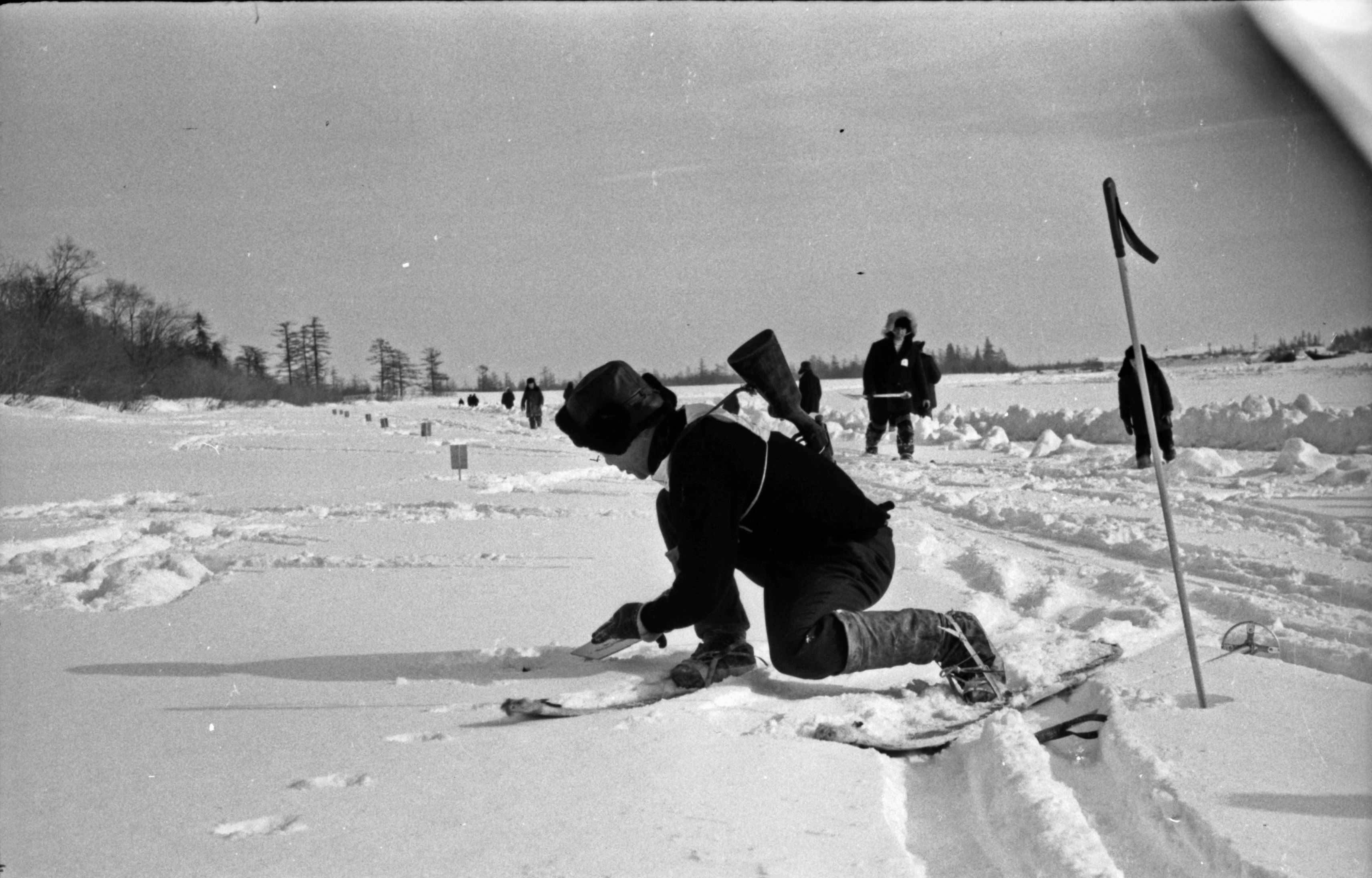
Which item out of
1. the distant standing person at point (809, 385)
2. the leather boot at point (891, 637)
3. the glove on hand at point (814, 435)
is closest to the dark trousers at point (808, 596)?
the leather boot at point (891, 637)

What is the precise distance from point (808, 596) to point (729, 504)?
42 centimetres

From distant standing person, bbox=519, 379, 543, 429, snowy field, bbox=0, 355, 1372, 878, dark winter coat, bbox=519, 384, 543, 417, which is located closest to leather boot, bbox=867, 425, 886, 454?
snowy field, bbox=0, 355, 1372, 878

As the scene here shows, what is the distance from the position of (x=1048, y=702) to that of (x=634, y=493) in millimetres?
7052

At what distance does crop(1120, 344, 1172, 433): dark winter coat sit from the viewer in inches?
428

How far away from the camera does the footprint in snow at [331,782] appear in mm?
2262

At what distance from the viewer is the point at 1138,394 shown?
10586mm

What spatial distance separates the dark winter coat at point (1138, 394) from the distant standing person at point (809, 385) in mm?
6135

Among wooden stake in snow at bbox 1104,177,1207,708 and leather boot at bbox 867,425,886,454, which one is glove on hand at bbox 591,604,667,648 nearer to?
wooden stake in snow at bbox 1104,177,1207,708

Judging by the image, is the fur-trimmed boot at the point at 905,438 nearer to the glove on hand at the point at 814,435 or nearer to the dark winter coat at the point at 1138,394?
the dark winter coat at the point at 1138,394

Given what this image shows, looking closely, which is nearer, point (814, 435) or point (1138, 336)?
point (1138, 336)

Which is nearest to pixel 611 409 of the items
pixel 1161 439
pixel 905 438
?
pixel 1161 439

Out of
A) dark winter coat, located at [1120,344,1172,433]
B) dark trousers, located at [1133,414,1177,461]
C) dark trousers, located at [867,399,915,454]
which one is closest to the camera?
dark trousers, located at [1133,414,1177,461]

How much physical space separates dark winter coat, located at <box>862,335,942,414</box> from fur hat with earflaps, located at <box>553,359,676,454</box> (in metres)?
11.1

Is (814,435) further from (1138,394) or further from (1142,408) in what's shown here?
(1138,394)
